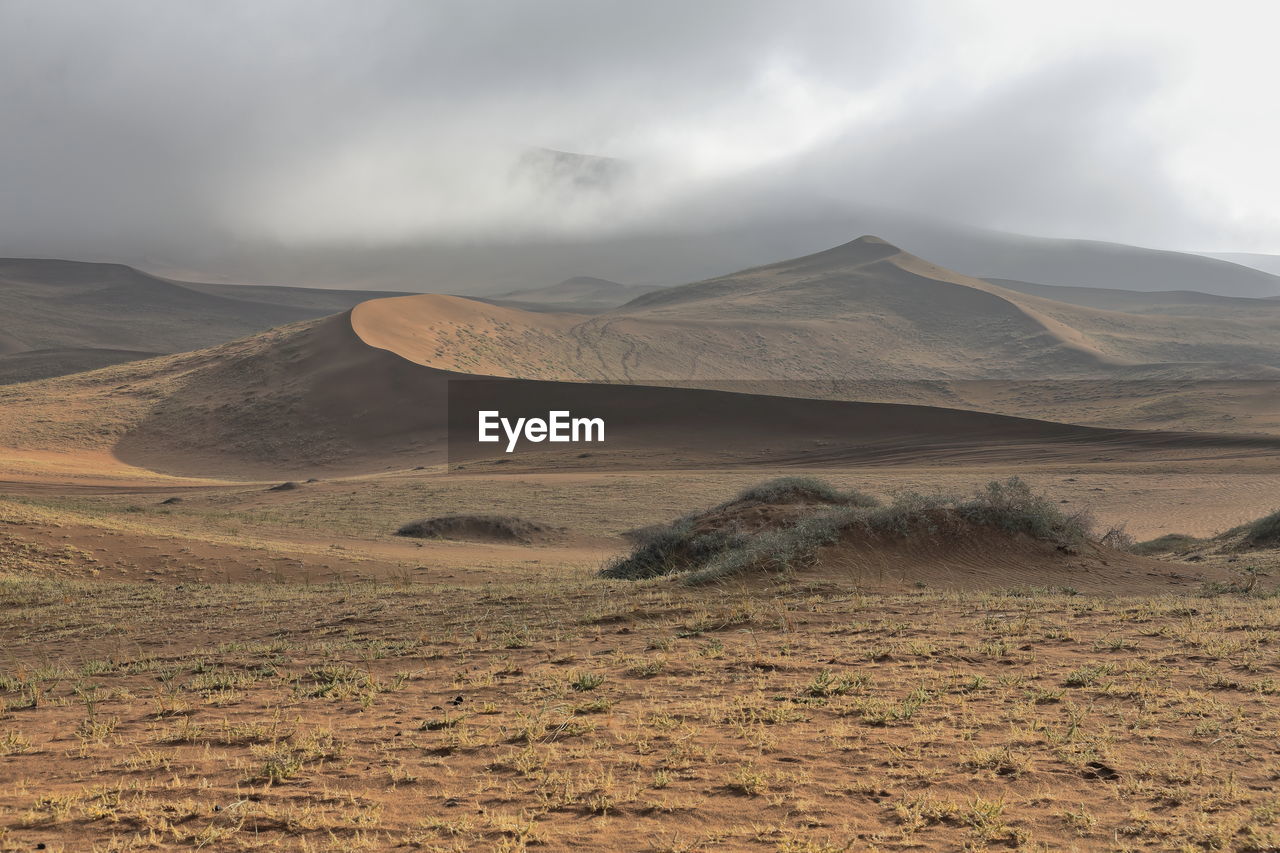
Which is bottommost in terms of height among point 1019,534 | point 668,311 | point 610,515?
point 610,515

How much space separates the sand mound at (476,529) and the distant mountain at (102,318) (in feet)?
319

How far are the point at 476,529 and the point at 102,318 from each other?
165509 millimetres

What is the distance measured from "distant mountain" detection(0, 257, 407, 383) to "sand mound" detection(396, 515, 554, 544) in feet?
319

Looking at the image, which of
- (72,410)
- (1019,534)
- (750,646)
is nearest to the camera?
(750,646)

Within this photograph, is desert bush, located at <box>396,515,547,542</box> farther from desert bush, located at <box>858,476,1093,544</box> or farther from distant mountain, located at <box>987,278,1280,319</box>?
distant mountain, located at <box>987,278,1280,319</box>

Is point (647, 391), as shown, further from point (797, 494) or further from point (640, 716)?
point (640, 716)

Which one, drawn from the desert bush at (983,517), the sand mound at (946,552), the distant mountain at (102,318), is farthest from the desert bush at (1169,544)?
the distant mountain at (102,318)

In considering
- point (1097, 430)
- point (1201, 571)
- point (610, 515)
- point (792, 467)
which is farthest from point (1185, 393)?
point (1201, 571)

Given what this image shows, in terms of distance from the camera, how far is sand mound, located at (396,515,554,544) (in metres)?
23.9

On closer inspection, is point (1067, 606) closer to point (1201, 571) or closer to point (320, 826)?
point (1201, 571)

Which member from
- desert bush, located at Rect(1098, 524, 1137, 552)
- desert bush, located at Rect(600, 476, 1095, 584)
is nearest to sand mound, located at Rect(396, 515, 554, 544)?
desert bush, located at Rect(600, 476, 1095, 584)

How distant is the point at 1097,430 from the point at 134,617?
4105 centimetres

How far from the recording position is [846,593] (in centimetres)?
1096

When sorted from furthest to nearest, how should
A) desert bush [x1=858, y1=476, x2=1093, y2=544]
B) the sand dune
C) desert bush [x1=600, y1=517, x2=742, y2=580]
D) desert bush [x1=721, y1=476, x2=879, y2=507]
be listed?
the sand dune < desert bush [x1=721, y1=476, x2=879, y2=507] < desert bush [x1=600, y1=517, x2=742, y2=580] < desert bush [x1=858, y1=476, x2=1093, y2=544]
